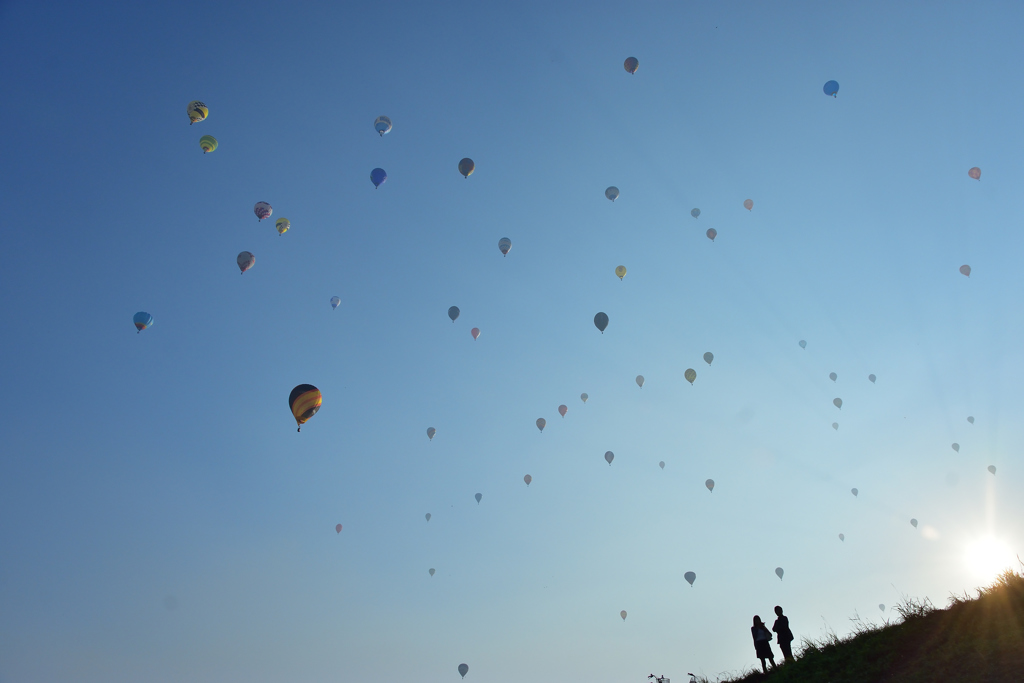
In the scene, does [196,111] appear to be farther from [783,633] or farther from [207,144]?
[783,633]

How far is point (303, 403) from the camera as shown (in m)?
23.7

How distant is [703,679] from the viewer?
48.2 ft

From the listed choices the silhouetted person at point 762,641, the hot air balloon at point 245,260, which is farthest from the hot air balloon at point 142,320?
the silhouetted person at point 762,641

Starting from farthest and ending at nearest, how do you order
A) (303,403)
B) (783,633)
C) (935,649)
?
(303,403) → (783,633) → (935,649)

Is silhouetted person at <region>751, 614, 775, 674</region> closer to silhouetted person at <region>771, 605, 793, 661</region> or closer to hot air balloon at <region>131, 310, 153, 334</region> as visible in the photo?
silhouetted person at <region>771, 605, 793, 661</region>

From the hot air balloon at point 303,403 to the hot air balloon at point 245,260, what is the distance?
5.80 meters

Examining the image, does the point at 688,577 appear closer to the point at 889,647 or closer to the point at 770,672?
the point at 770,672

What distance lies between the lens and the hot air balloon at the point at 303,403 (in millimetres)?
23641

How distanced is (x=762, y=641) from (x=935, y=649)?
359cm

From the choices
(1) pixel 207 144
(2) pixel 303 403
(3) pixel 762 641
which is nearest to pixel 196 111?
(1) pixel 207 144

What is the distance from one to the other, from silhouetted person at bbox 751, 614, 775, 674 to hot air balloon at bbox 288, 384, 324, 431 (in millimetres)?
17084

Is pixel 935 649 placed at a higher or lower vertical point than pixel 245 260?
lower

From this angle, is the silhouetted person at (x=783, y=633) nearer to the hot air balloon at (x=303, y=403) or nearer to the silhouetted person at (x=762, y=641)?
the silhouetted person at (x=762, y=641)

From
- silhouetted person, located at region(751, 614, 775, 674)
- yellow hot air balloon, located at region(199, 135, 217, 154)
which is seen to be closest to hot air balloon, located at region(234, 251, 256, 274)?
yellow hot air balloon, located at region(199, 135, 217, 154)
